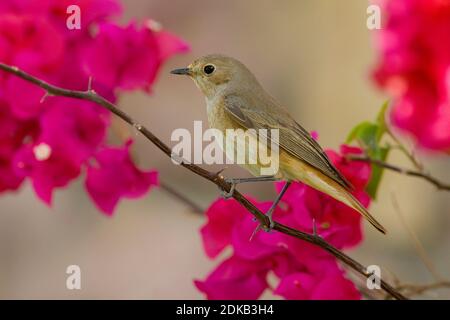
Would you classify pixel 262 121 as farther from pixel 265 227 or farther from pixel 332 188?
pixel 265 227

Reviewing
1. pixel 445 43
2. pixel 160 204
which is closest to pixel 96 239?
pixel 160 204

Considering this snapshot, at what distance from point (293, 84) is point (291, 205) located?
2.09 meters

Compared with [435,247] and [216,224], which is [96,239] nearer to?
[435,247]

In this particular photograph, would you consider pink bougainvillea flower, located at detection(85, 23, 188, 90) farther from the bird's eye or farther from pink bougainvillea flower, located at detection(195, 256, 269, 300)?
pink bougainvillea flower, located at detection(195, 256, 269, 300)

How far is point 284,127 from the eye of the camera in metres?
1.62

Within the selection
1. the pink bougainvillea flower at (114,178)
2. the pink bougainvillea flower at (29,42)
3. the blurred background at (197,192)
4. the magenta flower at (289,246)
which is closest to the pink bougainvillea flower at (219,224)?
the magenta flower at (289,246)

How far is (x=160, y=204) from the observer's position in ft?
10.7

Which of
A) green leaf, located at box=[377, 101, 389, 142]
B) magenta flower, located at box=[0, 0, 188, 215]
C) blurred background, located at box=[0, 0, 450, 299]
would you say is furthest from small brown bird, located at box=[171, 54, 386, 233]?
blurred background, located at box=[0, 0, 450, 299]

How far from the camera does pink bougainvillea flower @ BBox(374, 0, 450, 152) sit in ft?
2.86

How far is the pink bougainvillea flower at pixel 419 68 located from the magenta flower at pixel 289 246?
391 mm

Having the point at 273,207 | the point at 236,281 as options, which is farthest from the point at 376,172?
the point at 236,281
